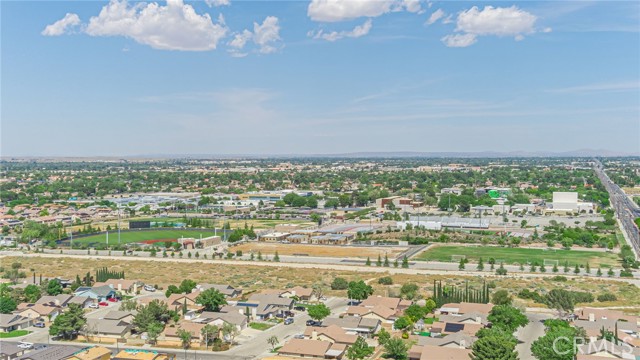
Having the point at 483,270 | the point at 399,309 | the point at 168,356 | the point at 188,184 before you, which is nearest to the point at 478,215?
the point at 483,270

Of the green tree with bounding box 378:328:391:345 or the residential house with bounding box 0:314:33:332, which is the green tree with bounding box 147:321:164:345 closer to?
the residential house with bounding box 0:314:33:332

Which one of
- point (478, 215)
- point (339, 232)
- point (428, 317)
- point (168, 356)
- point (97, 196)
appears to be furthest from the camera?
point (97, 196)

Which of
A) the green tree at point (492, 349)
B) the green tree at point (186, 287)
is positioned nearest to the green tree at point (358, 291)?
the green tree at point (186, 287)

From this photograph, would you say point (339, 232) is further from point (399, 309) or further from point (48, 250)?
point (399, 309)

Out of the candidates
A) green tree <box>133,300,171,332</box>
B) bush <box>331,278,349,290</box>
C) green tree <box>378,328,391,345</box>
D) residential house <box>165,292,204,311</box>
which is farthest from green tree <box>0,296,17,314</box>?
green tree <box>378,328,391,345</box>

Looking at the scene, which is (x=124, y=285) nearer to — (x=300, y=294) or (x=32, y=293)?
(x=32, y=293)

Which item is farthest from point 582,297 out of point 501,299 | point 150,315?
point 150,315
